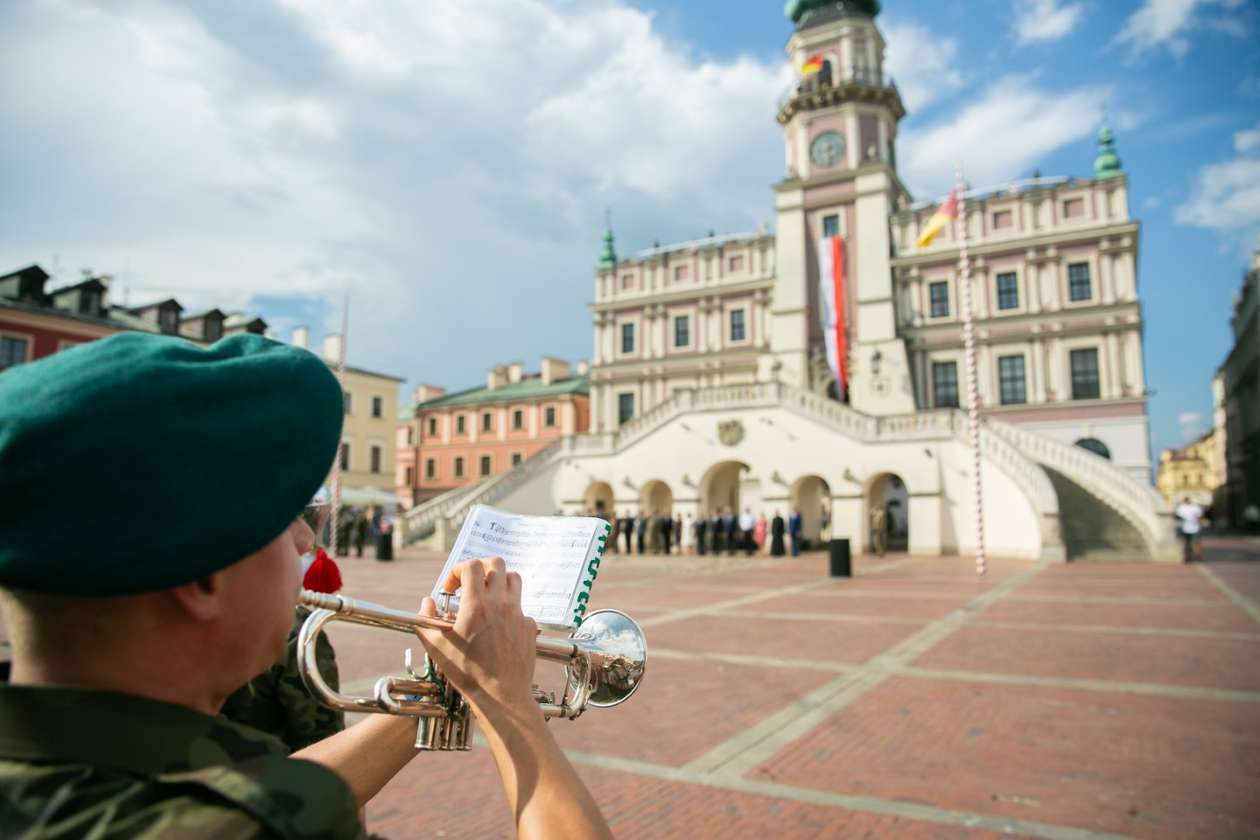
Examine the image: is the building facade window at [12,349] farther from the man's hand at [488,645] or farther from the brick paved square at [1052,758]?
the man's hand at [488,645]

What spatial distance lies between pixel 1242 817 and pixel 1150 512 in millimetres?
22230

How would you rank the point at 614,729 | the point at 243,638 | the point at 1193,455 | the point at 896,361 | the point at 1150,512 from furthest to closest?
the point at 1193,455
the point at 896,361
the point at 1150,512
the point at 614,729
the point at 243,638

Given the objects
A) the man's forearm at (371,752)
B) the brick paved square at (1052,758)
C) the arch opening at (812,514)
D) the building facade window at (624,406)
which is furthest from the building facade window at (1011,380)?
the man's forearm at (371,752)

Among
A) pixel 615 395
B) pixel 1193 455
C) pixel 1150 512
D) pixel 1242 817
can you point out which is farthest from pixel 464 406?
pixel 1193 455

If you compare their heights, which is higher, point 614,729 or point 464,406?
point 464,406

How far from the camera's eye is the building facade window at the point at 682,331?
143 ft

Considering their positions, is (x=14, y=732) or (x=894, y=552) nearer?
(x=14, y=732)

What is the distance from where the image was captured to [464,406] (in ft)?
191

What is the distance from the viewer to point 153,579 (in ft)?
3.40

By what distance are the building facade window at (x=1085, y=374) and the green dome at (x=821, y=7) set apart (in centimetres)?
2046

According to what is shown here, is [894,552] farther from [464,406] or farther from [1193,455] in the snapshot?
[1193,455]

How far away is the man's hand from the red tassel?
2929 mm

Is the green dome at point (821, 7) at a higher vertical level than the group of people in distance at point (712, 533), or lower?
higher

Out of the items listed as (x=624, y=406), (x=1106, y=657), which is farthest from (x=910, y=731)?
(x=624, y=406)
